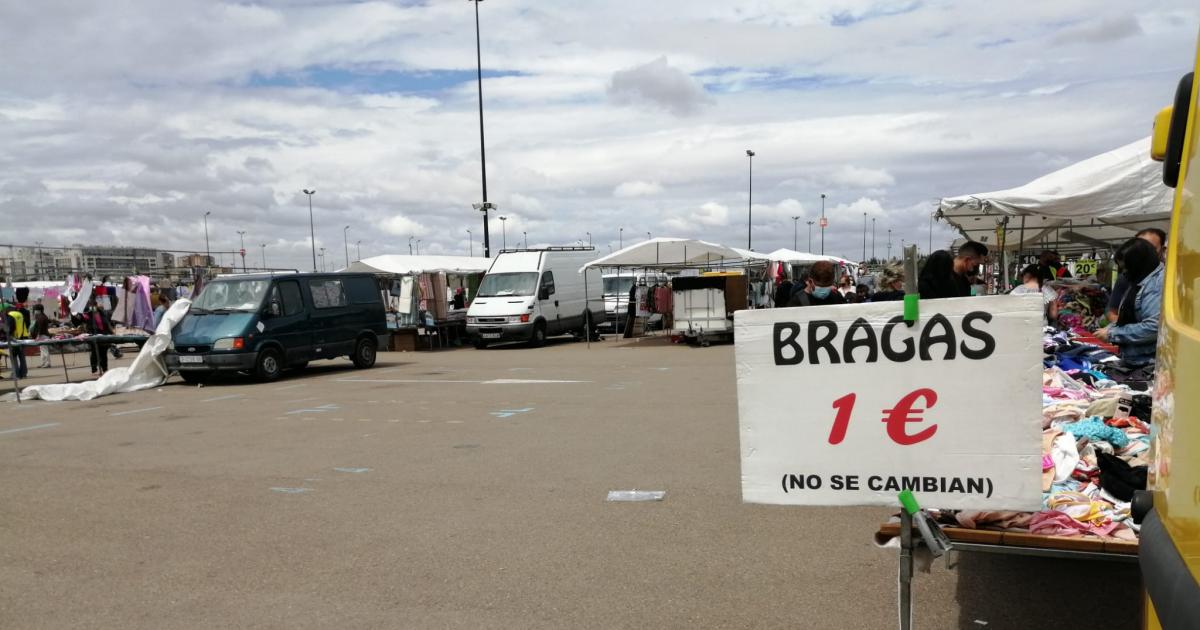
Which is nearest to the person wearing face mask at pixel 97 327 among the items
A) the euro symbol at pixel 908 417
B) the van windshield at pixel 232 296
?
the van windshield at pixel 232 296

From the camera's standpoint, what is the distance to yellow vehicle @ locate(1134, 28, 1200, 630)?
5.98ft

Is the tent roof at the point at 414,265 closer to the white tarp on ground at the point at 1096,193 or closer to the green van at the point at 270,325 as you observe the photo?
the green van at the point at 270,325

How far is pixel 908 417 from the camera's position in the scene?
124 inches

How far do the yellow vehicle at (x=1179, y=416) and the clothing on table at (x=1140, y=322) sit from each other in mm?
3690

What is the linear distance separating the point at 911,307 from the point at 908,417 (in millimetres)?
407

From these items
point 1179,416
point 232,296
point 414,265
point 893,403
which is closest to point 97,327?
point 232,296

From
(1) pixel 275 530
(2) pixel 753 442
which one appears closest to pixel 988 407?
(2) pixel 753 442

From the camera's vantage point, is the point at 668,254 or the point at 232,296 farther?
the point at 668,254

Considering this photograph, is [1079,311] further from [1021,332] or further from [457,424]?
[1021,332]

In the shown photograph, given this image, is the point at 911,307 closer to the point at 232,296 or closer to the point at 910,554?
the point at 910,554

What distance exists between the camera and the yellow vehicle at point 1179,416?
1.82m

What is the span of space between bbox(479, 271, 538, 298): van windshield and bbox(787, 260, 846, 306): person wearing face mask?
14.9 metres

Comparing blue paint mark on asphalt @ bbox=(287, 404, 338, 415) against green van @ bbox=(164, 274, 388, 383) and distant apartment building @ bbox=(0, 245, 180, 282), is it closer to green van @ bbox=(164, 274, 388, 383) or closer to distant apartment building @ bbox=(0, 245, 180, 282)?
green van @ bbox=(164, 274, 388, 383)

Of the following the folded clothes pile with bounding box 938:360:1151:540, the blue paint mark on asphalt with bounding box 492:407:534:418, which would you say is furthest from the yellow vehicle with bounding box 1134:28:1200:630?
the blue paint mark on asphalt with bounding box 492:407:534:418
